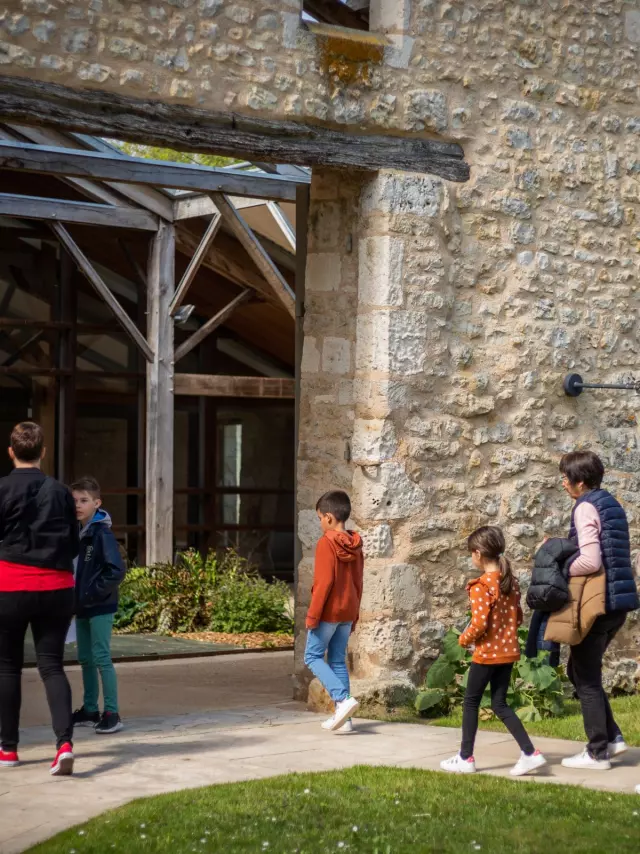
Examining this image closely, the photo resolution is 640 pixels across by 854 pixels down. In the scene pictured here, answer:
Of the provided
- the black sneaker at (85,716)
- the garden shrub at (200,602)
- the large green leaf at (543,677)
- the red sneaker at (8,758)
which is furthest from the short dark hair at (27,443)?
the garden shrub at (200,602)

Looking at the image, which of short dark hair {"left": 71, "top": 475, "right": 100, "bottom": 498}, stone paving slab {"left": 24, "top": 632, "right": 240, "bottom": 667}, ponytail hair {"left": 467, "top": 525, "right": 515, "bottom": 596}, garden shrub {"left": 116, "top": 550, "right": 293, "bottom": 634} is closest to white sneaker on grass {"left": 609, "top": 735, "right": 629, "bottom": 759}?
ponytail hair {"left": 467, "top": 525, "right": 515, "bottom": 596}

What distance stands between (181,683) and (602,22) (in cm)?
518

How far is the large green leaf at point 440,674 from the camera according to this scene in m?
7.27

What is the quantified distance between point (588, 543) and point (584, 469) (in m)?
0.35

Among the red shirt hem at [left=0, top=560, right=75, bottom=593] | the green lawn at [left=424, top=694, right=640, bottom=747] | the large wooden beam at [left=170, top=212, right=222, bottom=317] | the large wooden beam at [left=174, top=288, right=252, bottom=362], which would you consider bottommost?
the green lawn at [left=424, top=694, right=640, bottom=747]

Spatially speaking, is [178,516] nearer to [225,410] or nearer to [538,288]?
[225,410]

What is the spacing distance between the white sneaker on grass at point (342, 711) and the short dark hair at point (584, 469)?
1.66 m

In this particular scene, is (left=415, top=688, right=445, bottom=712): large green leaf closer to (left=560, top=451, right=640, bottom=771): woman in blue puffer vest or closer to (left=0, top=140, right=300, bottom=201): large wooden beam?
(left=560, top=451, right=640, bottom=771): woman in blue puffer vest

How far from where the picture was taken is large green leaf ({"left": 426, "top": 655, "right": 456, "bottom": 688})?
286 inches

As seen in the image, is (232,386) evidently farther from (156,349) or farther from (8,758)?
(8,758)

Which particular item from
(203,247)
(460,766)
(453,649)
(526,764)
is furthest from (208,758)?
(203,247)

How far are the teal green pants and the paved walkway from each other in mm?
236

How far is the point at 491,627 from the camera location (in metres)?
5.62

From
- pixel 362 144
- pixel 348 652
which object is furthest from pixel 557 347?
pixel 348 652
